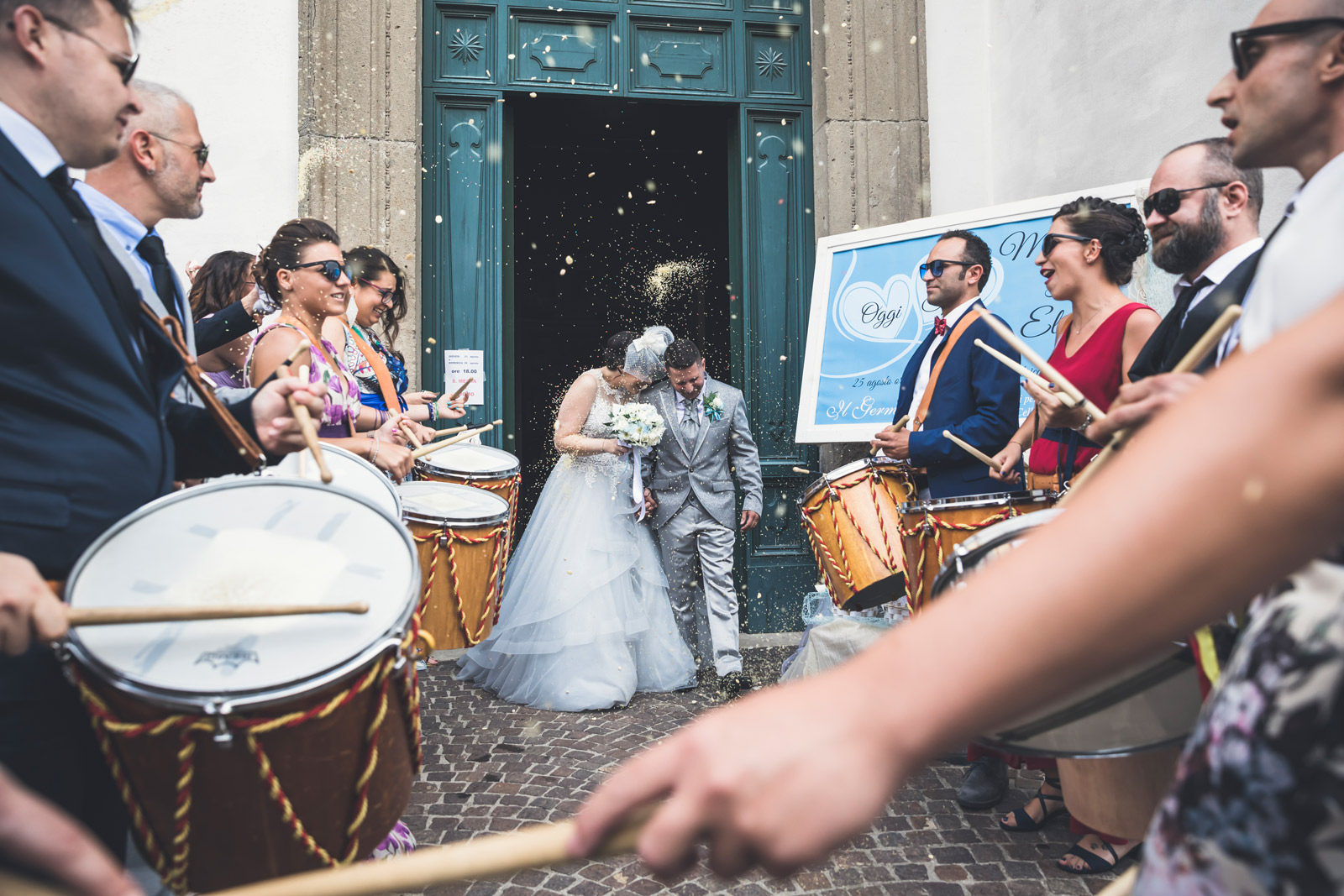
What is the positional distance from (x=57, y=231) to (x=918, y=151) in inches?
228

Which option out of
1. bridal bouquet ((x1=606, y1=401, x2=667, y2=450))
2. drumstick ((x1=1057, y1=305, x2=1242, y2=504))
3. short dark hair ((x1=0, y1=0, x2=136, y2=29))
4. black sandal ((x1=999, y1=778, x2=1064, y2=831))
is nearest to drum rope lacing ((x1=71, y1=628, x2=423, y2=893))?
short dark hair ((x1=0, y1=0, x2=136, y2=29))

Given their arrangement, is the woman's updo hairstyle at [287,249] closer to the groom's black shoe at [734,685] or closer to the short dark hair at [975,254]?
the short dark hair at [975,254]

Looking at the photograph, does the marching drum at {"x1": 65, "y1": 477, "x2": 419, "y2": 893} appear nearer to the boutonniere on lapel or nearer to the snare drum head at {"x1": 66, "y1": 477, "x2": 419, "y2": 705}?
the snare drum head at {"x1": 66, "y1": 477, "x2": 419, "y2": 705}

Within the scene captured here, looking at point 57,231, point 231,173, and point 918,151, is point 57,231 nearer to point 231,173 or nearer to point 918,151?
point 231,173

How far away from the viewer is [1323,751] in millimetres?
531

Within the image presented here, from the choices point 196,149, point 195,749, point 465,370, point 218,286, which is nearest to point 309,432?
point 195,749

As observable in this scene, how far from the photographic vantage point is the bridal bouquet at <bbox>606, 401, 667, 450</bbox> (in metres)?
5.38

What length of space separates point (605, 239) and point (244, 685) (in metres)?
12.4

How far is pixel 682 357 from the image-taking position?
18.2 feet

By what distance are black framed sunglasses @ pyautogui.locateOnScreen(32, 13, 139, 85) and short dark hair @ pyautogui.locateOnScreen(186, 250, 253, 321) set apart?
2.92 metres

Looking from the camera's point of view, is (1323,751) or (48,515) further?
(48,515)

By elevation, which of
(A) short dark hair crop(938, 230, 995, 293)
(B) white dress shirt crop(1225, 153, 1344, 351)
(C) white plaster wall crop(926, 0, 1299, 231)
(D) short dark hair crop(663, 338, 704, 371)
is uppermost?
(C) white plaster wall crop(926, 0, 1299, 231)

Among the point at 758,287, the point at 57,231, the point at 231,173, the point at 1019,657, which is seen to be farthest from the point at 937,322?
the point at 231,173

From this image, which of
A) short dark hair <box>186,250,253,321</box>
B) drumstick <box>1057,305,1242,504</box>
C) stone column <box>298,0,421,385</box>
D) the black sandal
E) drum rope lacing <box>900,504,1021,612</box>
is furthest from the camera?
stone column <box>298,0,421,385</box>
